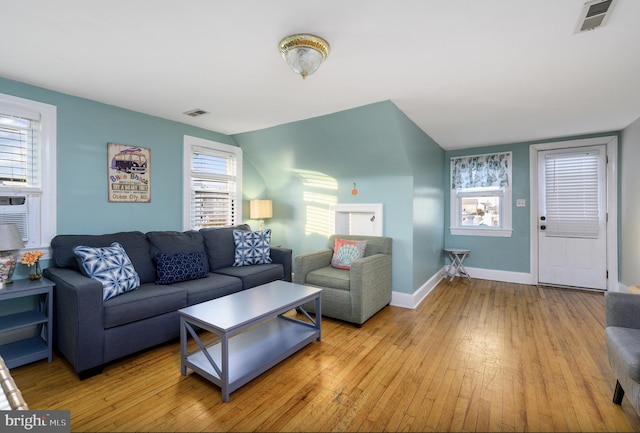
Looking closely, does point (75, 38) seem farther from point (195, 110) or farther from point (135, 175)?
point (135, 175)

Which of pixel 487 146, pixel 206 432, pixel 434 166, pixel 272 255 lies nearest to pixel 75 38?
pixel 206 432

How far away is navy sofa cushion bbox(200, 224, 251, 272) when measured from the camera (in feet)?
11.5

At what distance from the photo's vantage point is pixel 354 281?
2.96 meters

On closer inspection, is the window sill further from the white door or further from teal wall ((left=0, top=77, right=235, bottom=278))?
teal wall ((left=0, top=77, right=235, bottom=278))

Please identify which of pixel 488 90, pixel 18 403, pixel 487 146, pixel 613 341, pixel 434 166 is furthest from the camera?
pixel 487 146

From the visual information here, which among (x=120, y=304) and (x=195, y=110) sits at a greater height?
(x=195, y=110)

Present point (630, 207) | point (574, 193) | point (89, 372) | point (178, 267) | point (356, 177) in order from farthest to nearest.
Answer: point (574, 193) < point (356, 177) < point (630, 207) < point (178, 267) < point (89, 372)

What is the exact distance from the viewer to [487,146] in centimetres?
489

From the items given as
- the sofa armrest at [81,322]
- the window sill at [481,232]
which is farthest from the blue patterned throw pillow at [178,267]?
the window sill at [481,232]

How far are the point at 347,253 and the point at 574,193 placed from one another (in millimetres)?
3576

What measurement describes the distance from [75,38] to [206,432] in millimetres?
2478

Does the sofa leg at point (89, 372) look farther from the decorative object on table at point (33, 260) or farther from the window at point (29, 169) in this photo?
the window at point (29, 169)

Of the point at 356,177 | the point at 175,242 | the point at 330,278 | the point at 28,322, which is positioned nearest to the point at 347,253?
the point at 330,278

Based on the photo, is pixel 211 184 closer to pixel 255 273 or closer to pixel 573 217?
pixel 255 273
